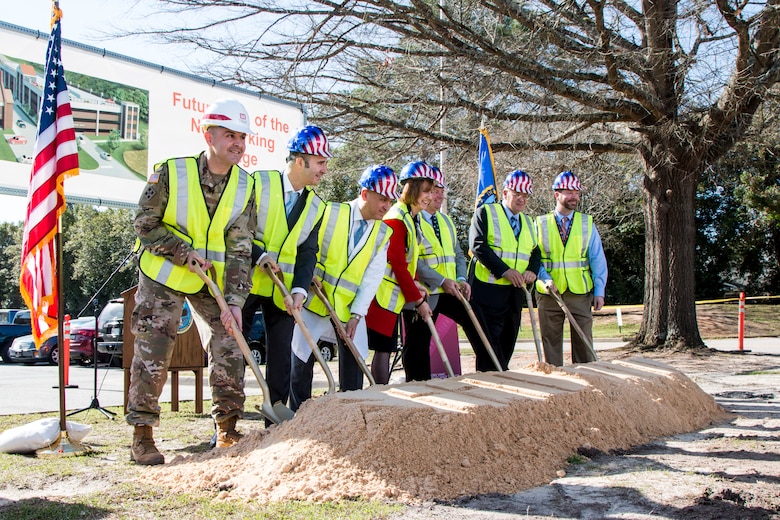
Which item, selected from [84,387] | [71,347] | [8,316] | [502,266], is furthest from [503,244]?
[8,316]

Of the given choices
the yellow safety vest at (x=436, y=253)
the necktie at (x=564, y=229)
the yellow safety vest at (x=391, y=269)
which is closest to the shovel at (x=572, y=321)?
the necktie at (x=564, y=229)

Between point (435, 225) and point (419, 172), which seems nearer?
point (419, 172)

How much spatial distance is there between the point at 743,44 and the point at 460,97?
3.95m

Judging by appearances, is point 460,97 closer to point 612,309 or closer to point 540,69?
point 540,69

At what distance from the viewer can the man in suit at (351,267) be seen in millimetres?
5648

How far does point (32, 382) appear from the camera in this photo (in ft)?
42.6

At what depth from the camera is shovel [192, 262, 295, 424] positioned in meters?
4.72

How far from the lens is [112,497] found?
3.80 meters

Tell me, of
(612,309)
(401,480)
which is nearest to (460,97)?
(401,480)

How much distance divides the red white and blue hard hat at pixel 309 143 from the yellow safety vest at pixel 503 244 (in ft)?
7.87

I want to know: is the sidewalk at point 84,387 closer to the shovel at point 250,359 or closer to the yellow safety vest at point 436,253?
the yellow safety vest at point 436,253

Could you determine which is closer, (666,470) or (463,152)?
(666,470)

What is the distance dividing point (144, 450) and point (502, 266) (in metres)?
3.62

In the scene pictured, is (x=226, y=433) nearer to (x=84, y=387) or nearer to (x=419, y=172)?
(x=419, y=172)
